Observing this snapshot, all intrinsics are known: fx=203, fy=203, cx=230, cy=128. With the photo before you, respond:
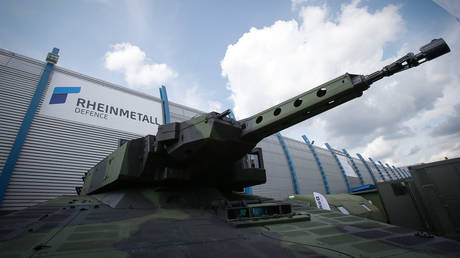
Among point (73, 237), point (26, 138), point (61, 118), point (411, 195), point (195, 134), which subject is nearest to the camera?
point (73, 237)

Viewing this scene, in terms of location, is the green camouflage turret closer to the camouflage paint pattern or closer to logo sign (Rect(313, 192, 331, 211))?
the camouflage paint pattern

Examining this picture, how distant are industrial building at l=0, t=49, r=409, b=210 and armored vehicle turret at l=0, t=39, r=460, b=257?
21.6 feet

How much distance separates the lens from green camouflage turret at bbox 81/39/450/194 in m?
3.35

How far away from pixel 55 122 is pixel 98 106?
229 cm

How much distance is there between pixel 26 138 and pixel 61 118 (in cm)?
173

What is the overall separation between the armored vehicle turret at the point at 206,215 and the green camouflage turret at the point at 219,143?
0.02m

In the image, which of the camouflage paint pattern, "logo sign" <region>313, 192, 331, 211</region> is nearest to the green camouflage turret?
the camouflage paint pattern

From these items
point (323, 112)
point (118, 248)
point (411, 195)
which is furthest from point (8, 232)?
point (411, 195)

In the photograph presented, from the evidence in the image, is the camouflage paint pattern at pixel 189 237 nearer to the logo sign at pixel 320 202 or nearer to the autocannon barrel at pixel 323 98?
the autocannon barrel at pixel 323 98

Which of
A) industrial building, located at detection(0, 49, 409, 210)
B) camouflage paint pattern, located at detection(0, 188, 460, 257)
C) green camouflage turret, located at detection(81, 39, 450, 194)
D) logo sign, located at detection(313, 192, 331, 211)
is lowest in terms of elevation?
camouflage paint pattern, located at detection(0, 188, 460, 257)

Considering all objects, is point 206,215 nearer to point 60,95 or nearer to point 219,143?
point 219,143

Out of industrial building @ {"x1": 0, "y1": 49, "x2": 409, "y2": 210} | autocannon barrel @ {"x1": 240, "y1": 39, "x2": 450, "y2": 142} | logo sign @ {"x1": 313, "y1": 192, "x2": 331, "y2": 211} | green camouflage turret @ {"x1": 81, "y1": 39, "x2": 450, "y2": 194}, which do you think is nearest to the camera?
autocannon barrel @ {"x1": 240, "y1": 39, "x2": 450, "y2": 142}

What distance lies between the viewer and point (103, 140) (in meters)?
A: 12.0

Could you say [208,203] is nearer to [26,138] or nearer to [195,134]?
[195,134]
